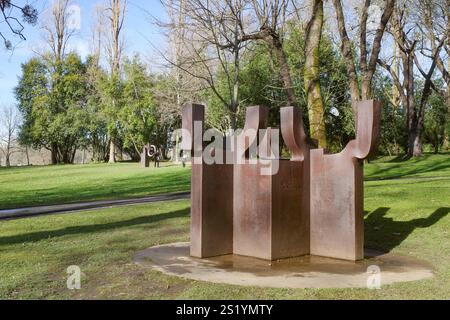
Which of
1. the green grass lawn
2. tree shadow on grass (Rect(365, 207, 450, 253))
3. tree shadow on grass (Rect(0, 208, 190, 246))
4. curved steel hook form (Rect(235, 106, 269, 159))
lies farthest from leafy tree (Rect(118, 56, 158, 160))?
curved steel hook form (Rect(235, 106, 269, 159))

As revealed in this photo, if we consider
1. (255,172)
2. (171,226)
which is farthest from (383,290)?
(171,226)

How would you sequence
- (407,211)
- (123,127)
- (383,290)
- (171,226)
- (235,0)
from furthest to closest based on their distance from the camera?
(123,127) < (235,0) < (407,211) < (171,226) < (383,290)

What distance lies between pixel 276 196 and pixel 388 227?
150 inches

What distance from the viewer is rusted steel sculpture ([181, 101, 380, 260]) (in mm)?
7367

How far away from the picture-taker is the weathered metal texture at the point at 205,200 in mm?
7523

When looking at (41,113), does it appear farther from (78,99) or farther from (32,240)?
(32,240)

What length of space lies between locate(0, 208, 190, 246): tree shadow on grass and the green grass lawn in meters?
0.02

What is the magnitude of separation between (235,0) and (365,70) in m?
5.82

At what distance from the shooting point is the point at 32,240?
29.2ft

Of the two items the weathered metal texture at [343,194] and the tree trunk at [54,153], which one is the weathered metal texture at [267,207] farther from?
the tree trunk at [54,153]

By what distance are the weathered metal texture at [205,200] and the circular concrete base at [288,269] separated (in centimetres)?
22

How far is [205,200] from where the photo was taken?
7.57 metres

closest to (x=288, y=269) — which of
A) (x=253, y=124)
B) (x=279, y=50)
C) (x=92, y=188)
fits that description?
(x=253, y=124)

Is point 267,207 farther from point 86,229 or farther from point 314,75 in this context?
point 314,75
